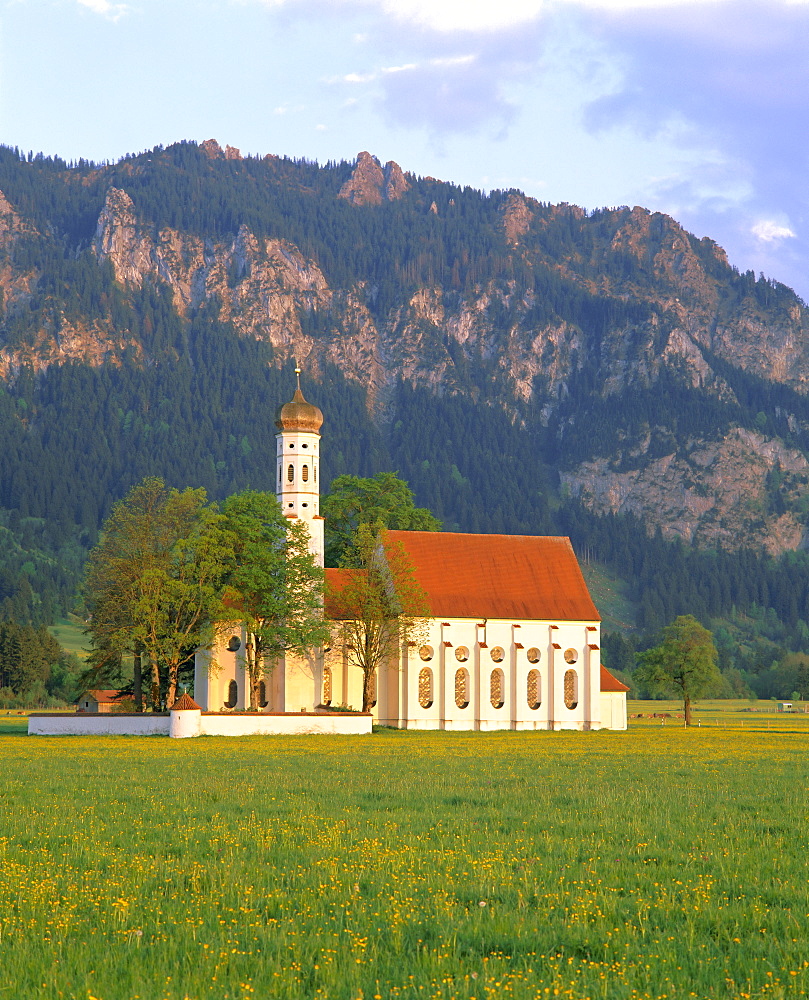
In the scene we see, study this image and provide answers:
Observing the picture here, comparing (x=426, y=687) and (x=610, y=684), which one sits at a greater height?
(x=610, y=684)

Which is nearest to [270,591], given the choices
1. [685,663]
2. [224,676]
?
[224,676]

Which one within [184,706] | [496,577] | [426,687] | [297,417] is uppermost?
[297,417]

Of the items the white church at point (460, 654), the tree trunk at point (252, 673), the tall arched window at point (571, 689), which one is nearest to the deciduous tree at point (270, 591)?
the tree trunk at point (252, 673)

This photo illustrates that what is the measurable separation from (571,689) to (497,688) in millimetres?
5712

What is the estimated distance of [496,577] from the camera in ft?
294

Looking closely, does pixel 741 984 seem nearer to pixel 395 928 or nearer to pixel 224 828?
pixel 395 928

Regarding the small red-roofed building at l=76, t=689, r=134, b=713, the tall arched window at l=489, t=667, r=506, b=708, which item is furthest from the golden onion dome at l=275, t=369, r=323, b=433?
the small red-roofed building at l=76, t=689, r=134, b=713

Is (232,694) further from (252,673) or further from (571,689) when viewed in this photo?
(571,689)

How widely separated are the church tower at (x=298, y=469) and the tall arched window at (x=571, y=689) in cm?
1986

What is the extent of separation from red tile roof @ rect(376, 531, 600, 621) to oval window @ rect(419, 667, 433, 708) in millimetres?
4024

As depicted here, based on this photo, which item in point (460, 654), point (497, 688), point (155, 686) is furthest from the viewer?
point (497, 688)

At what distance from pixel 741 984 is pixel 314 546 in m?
71.2

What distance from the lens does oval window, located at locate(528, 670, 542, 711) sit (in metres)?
87.8

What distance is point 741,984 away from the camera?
14000mm
